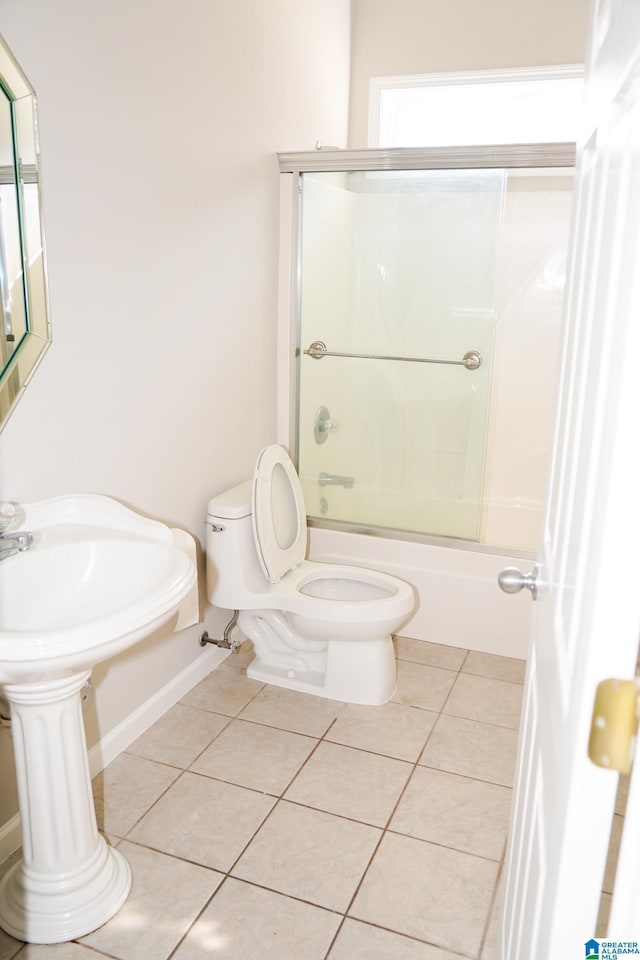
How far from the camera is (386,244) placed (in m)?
2.98

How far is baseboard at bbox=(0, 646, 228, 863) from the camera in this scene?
185 cm

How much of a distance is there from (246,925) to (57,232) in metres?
1.62

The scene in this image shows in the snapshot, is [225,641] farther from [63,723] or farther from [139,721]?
[63,723]

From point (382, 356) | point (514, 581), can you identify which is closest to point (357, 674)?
point (382, 356)

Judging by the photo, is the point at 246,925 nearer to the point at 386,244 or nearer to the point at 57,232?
the point at 57,232

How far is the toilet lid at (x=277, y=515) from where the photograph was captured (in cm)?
249

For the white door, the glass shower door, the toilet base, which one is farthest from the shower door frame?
the white door

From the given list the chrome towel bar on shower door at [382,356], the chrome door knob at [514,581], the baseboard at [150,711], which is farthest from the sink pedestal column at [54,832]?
the chrome towel bar on shower door at [382,356]

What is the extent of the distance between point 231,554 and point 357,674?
22.8 inches

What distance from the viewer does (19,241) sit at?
1.66 m

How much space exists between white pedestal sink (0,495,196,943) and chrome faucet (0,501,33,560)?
1 cm

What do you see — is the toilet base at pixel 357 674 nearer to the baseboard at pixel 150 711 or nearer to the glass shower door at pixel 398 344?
the baseboard at pixel 150 711

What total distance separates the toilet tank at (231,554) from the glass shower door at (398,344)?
2.37 ft

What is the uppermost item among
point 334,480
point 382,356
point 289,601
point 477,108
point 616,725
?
point 477,108
